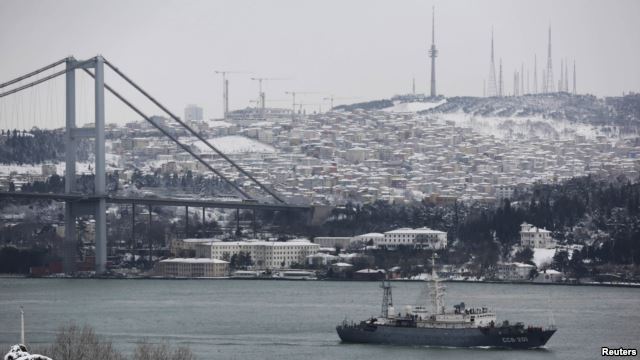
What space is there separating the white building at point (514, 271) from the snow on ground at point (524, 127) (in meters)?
58.2

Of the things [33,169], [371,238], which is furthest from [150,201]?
[33,169]

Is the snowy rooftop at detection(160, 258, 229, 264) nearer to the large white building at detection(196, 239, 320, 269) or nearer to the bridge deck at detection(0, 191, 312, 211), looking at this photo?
the large white building at detection(196, 239, 320, 269)

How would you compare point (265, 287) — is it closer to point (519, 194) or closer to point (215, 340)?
point (215, 340)

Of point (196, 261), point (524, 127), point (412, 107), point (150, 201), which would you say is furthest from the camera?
point (412, 107)

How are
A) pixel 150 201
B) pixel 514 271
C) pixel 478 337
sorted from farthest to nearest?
pixel 150 201 < pixel 514 271 < pixel 478 337

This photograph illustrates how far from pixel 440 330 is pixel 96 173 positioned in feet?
81.4

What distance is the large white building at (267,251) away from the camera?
63.3 m

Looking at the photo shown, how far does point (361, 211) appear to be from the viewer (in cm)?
7269

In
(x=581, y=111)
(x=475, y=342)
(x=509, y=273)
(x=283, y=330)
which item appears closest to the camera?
(x=475, y=342)

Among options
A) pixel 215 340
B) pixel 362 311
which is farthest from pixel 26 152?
pixel 215 340

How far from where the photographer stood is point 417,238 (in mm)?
64188

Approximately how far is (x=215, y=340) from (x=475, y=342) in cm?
421

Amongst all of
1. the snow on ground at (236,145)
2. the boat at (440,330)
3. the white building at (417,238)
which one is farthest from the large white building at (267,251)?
the snow on ground at (236,145)

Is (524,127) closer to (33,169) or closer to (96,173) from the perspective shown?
(33,169)
